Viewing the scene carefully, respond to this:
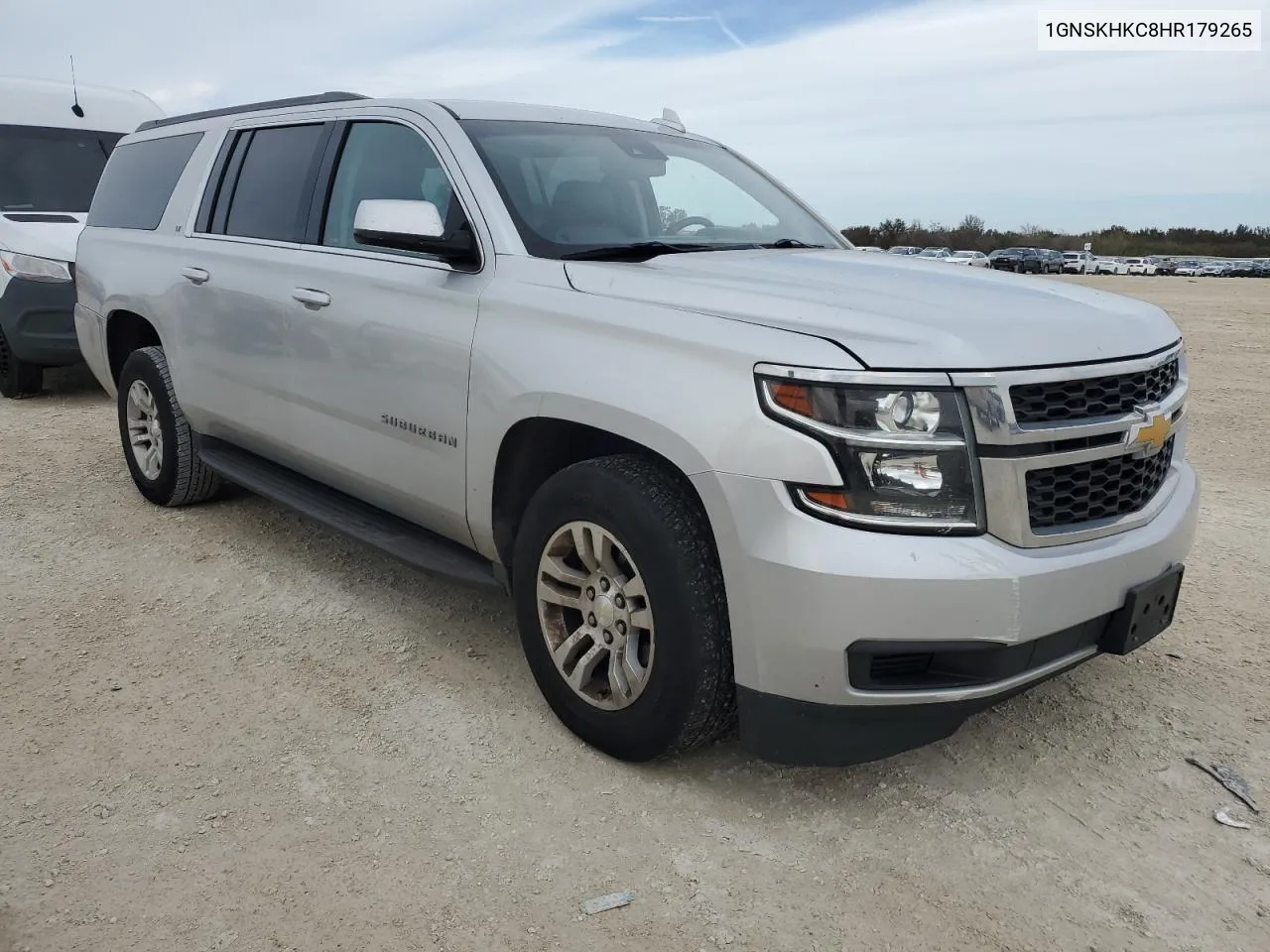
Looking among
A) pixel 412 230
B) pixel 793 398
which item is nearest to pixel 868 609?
pixel 793 398

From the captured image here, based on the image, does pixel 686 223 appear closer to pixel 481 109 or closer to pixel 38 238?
pixel 481 109

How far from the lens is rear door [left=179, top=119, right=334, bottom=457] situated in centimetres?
411

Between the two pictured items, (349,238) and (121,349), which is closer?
(349,238)

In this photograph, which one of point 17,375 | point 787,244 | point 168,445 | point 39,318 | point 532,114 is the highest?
point 532,114

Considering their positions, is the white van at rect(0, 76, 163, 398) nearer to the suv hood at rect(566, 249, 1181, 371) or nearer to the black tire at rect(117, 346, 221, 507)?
the black tire at rect(117, 346, 221, 507)

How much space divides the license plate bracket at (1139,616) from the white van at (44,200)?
7571 mm

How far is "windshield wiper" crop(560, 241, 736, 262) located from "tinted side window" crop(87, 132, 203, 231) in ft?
9.11

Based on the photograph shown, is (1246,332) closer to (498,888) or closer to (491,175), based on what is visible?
(491,175)

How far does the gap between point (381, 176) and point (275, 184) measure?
828mm

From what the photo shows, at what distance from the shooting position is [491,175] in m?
3.36

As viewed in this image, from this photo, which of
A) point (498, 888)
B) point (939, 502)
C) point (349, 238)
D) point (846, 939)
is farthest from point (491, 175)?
point (846, 939)

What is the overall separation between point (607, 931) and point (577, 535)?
1023mm

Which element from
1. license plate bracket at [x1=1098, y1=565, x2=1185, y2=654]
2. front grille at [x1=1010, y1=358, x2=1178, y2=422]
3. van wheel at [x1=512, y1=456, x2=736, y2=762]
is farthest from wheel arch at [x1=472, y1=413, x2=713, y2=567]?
license plate bracket at [x1=1098, y1=565, x2=1185, y2=654]

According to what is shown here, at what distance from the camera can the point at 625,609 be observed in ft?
9.18
